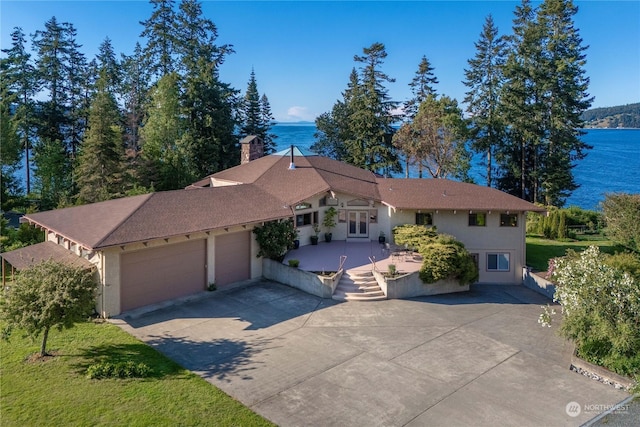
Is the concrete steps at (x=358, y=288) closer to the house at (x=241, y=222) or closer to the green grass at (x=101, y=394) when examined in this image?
the house at (x=241, y=222)

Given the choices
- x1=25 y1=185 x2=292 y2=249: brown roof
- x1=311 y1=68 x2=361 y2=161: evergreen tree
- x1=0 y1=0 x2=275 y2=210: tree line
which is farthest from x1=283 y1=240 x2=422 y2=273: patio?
x1=311 y1=68 x2=361 y2=161: evergreen tree

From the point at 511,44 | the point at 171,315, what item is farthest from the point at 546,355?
the point at 511,44

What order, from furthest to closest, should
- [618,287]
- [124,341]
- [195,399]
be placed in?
[124,341]
[618,287]
[195,399]

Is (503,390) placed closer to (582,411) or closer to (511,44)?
(582,411)

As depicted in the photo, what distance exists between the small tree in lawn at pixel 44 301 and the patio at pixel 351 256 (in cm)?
1029

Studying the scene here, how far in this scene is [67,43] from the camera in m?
43.8

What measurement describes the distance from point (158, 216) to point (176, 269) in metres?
2.29

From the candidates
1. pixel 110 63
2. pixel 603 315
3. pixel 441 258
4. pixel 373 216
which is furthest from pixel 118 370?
pixel 110 63

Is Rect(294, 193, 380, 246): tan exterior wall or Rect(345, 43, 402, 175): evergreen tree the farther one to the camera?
Rect(345, 43, 402, 175): evergreen tree

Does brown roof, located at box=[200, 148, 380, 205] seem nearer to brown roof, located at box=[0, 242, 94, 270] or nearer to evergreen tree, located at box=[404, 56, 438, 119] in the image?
brown roof, located at box=[0, 242, 94, 270]

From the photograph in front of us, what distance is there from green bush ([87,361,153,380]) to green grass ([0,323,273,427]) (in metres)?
0.20

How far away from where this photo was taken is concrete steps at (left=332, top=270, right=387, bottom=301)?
19.1 metres

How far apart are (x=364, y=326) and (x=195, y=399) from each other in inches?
282

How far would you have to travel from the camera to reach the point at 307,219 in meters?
25.2
